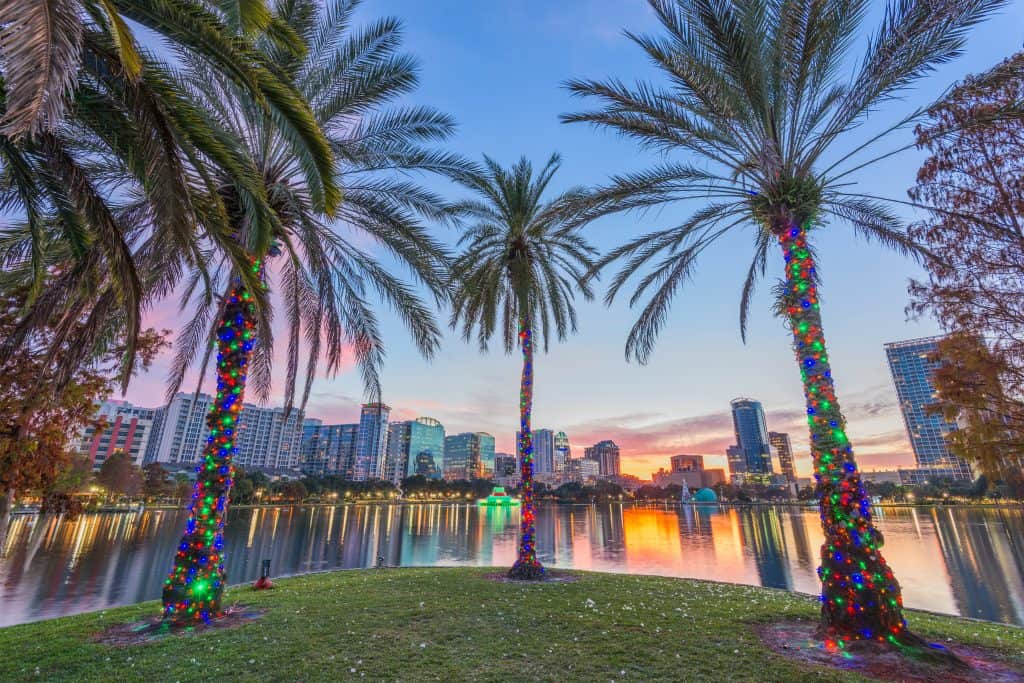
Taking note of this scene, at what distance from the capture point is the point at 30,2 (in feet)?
8.41

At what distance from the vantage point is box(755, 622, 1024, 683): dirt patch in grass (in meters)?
4.96

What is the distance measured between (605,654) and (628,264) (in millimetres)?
8860

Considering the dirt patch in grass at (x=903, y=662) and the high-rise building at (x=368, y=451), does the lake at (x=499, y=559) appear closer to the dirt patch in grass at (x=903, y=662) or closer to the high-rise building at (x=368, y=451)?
the dirt patch in grass at (x=903, y=662)

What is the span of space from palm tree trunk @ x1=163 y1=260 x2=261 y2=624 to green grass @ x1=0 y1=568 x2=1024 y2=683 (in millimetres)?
911

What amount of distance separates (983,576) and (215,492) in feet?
99.4

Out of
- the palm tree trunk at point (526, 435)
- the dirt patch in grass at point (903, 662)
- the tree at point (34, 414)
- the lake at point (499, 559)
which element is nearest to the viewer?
→ the dirt patch in grass at point (903, 662)

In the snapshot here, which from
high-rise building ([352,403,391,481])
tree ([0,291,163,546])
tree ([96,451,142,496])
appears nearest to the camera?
tree ([0,291,163,546])

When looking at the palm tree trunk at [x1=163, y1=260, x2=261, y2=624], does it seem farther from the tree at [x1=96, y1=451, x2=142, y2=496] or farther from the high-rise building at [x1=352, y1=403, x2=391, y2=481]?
the high-rise building at [x1=352, y1=403, x2=391, y2=481]

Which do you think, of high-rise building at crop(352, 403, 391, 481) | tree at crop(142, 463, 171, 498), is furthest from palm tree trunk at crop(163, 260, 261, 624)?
high-rise building at crop(352, 403, 391, 481)

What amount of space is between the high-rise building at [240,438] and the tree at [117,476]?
59387 millimetres

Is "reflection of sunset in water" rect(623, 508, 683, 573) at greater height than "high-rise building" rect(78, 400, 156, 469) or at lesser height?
lesser

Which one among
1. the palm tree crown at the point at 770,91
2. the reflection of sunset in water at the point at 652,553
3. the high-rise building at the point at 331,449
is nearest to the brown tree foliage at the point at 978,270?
the palm tree crown at the point at 770,91

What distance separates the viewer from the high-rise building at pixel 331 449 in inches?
7475

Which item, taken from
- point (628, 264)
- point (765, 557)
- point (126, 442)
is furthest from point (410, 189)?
point (126, 442)
